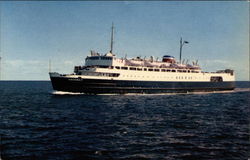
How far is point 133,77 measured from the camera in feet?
158

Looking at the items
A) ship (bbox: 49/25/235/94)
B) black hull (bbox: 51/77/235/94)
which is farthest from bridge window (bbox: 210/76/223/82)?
black hull (bbox: 51/77/235/94)

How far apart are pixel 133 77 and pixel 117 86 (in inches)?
174

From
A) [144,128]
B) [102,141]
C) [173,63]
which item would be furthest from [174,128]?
[173,63]

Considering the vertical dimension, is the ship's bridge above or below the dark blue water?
above

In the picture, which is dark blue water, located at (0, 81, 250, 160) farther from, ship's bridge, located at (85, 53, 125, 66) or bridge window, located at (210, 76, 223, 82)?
bridge window, located at (210, 76, 223, 82)

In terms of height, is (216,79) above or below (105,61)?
below

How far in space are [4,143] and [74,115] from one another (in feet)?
33.0

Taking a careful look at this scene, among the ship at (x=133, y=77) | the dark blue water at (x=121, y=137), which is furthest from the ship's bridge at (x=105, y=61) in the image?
the dark blue water at (x=121, y=137)

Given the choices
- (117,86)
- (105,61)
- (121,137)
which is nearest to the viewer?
(121,137)

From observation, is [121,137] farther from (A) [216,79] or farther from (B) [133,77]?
(A) [216,79]

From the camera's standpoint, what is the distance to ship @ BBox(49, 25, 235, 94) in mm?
42875

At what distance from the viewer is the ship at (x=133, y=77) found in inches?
1688

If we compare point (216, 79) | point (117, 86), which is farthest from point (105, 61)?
point (216, 79)

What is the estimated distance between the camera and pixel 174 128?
66.6 feet
